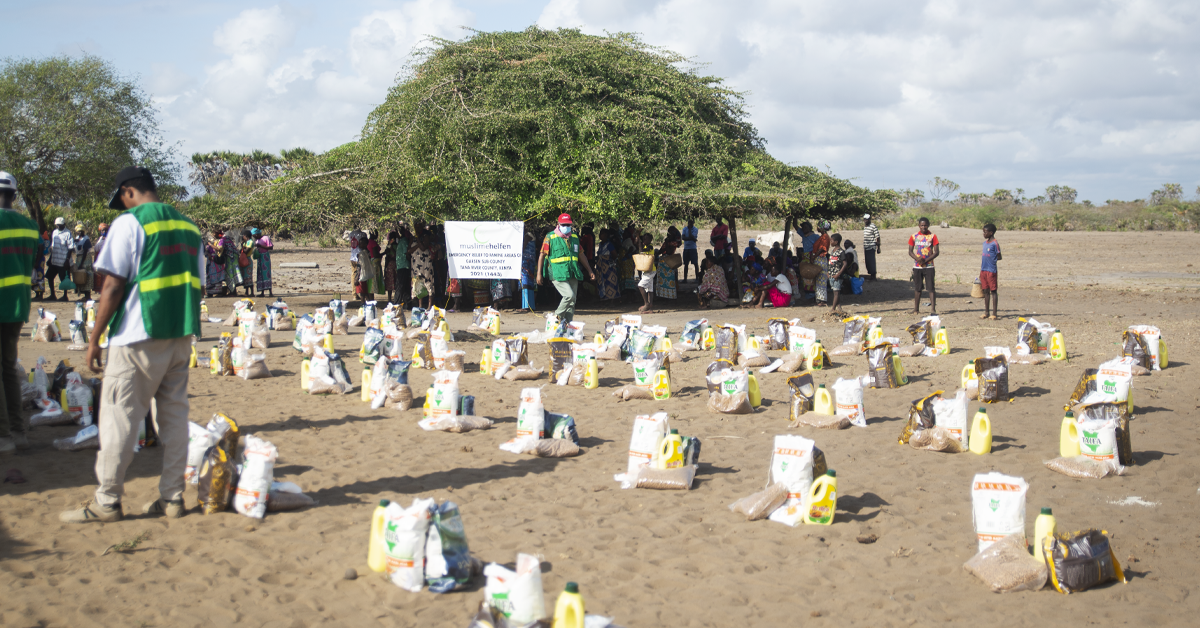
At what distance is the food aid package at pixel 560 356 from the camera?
30.3 feet

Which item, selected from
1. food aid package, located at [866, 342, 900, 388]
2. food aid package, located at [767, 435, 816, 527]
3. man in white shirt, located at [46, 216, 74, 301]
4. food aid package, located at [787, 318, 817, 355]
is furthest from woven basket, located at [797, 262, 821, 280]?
man in white shirt, located at [46, 216, 74, 301]

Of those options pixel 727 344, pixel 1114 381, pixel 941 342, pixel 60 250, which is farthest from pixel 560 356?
pixel 60 250

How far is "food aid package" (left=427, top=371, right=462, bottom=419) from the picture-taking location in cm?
712

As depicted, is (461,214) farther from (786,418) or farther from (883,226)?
(883,226)

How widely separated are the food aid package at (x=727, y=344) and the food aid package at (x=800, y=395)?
2.35 metres

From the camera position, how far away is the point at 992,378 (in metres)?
7.93

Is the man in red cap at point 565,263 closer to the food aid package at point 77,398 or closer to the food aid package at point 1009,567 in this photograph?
the food aid package at point 77,398

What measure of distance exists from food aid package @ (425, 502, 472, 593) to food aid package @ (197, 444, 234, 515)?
1.57 m

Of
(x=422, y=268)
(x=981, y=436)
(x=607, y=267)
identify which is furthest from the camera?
(x=607, y=267)

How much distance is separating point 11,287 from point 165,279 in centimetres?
203

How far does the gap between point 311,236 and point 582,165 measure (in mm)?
6428

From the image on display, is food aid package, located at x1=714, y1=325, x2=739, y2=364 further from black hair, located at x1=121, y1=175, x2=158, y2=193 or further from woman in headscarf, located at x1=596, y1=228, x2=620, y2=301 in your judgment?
black hair, located at x1=121, y1=175, x2=158, y2=193

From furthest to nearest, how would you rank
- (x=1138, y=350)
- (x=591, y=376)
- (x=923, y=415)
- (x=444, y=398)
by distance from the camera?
(x=1138, y=350)
(x=591, y=376)
(x=444, y=398)
(x=923, y=415)

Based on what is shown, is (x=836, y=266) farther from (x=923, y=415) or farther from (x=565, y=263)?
(x=923, y=415)
